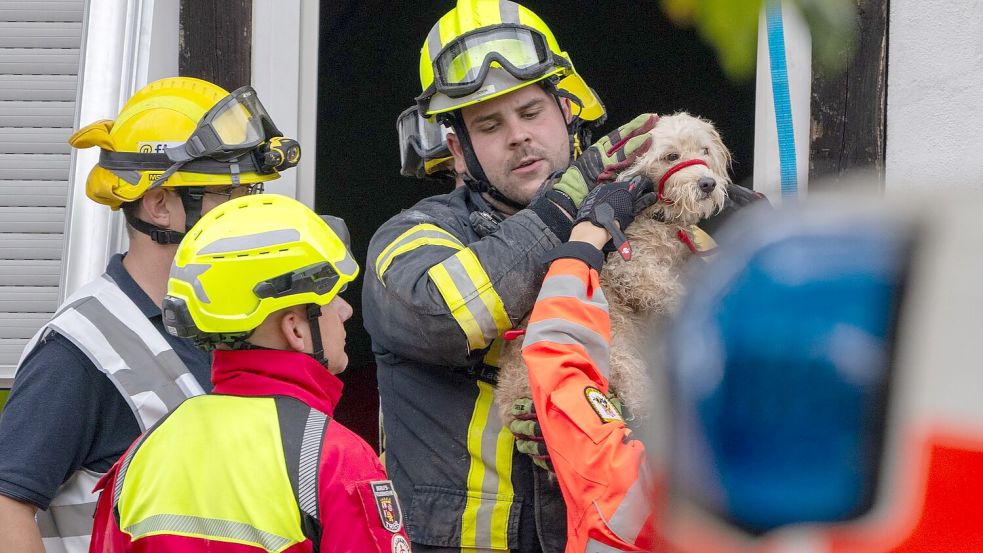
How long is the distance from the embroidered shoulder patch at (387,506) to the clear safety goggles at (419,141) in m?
1.33

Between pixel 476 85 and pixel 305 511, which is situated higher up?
pixel 476 85

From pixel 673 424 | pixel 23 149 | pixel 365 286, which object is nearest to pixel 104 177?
pixel 365 286

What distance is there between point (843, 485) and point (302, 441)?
1284 millimetres

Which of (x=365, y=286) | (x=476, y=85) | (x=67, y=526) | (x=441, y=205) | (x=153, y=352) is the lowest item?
(x=67, y=526)

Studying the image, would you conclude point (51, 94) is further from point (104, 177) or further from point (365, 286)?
point (365, 286)

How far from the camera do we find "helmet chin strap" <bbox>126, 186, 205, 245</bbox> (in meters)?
2.74

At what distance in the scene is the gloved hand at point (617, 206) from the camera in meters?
2.39

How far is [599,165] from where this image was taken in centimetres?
260

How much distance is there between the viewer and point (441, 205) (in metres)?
2.85

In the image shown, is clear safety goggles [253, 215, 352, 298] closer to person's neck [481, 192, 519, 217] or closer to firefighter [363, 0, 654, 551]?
firefighter [363, 0, 654, 551]

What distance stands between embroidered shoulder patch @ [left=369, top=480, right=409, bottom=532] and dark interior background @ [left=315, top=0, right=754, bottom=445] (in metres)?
4.83

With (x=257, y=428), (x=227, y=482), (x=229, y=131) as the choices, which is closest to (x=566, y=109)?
(x=229, y=131)

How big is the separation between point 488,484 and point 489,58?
1068mm

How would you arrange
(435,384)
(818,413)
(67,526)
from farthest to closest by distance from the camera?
(435,384) → (67,526) → (818,413)
